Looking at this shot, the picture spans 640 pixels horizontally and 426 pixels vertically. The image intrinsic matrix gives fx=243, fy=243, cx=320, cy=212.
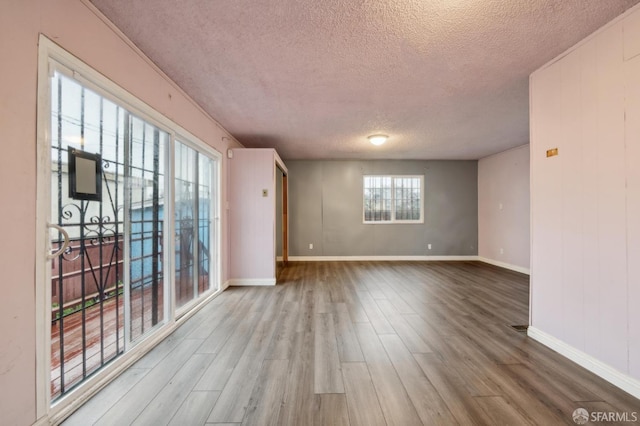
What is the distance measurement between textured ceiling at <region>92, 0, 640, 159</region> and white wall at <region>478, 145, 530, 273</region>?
1964 millimetres

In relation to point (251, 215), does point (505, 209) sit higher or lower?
higher

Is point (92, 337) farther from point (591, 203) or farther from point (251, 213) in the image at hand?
point (591, 203)

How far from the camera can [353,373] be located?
180cm

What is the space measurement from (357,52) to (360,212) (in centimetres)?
457

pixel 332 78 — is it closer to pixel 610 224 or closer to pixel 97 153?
pixel 97 153

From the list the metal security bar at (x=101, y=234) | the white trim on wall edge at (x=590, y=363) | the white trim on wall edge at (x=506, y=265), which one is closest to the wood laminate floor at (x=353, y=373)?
the white trim on wall edge at (x=590, y=363)

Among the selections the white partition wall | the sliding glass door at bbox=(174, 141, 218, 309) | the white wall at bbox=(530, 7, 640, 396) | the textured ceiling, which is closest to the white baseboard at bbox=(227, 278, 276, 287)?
the white partition wall

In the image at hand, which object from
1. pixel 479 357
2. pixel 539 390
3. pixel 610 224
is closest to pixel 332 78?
pixel 610 224

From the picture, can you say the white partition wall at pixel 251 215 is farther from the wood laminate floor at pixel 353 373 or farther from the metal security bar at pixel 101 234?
the metal security bar at pixel 101 234

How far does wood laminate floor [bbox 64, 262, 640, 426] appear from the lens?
4.71ft

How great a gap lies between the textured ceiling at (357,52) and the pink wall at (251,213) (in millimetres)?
716

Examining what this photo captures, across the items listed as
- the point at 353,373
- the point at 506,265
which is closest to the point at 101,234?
the point at 353,373

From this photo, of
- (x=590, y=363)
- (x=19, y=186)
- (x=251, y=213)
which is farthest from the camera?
(x=251, y=213)

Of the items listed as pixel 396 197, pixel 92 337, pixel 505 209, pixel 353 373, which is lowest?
pixel 353 373
